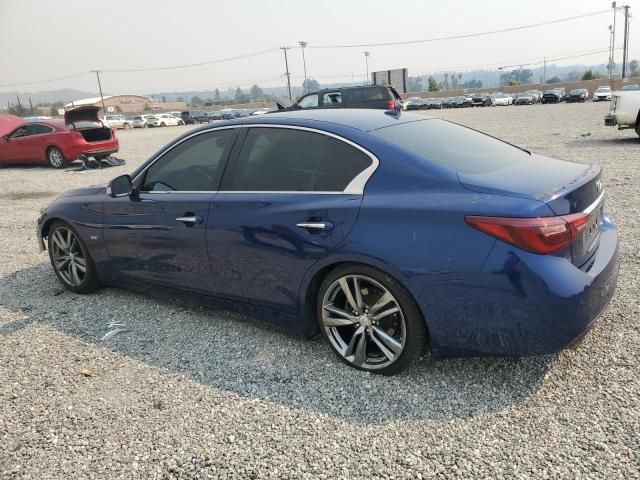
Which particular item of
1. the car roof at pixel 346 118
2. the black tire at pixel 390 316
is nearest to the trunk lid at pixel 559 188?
the black tire at pixel 390 316

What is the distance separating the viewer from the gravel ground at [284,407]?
2562 millimetres

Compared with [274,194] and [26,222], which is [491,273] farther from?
[26,222]

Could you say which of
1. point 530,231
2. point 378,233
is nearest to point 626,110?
point 530,231

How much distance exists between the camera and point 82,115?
16.1 m

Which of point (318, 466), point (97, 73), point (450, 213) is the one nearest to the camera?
point (318, 466)

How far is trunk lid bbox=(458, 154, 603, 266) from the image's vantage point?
2.85m

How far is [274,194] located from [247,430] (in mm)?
1494

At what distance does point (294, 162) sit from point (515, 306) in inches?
66.3

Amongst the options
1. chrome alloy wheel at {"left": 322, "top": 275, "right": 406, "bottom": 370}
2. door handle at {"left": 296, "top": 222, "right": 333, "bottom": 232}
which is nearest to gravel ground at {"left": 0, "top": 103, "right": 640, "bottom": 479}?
chrome alloy wheel at {"left": 322, "top": 275, "right": 406, "bottom": 370}

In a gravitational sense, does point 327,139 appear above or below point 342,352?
above

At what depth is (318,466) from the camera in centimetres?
Result: 256

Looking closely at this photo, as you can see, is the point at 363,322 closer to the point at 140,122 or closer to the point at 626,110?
the point at 626,110

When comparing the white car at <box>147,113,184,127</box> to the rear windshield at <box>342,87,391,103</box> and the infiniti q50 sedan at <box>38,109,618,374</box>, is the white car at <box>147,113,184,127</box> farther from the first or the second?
the infiniti q50 sedan at <box>38,109,618,374</box>

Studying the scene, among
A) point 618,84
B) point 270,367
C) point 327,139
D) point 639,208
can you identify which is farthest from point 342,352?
point 618,84
